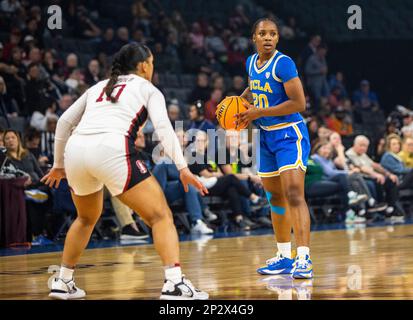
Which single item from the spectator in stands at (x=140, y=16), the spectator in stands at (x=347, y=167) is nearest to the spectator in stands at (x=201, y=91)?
the spectator in stands at (x=140, y=16)

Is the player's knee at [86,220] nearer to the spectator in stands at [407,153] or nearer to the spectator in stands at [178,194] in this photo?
the spectator in stands at [178,194]

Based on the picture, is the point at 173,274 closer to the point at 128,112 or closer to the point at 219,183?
the point at 128,112

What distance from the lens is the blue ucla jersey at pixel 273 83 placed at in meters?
6.32

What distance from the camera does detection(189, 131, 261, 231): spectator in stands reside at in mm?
11289

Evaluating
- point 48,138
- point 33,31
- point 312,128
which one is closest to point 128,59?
point 48,138

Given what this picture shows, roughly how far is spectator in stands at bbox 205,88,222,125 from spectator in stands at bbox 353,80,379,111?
14.8ft

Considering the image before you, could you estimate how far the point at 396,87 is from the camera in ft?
61.4

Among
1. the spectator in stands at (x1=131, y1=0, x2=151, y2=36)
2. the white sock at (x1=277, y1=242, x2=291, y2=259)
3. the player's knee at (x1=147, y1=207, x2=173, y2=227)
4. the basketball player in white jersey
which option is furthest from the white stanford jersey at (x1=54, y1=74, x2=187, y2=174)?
the spectator in stands at (x1=131, y1=0, x2=151, y2=36)

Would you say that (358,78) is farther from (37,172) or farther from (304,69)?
(37,172)

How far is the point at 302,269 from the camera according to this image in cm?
616

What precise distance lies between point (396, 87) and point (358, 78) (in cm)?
83

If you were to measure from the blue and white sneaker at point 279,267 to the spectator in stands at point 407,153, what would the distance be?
24.4 ft
